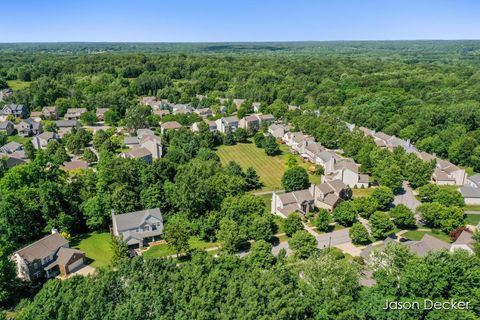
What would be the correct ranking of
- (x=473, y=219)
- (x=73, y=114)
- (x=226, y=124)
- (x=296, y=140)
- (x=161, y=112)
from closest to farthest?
(x=473, y=219)
(x=296, y=140)
(x=226, y=124)
(x=73, y=114)
(x=161, y=112)

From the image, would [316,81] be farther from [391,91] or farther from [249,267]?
[249,267]

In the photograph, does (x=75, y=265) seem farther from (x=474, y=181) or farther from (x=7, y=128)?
(x=7, y=128)

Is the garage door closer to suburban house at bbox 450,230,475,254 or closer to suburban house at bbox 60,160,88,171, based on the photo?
suburban house at bbox 60,160,88,171

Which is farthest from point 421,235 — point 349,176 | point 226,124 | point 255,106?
point 255,106

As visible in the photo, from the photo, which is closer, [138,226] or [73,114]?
[138,226]

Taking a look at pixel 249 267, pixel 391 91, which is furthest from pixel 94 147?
pixel 391 91

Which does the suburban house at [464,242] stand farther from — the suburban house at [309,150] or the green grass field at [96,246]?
the green grass field at [96,246]

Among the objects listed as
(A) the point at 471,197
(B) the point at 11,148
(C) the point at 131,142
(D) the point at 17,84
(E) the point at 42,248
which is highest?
(D) the point at 17,84

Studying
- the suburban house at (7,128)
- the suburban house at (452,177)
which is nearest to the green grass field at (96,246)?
the suburban house at (452,177)
